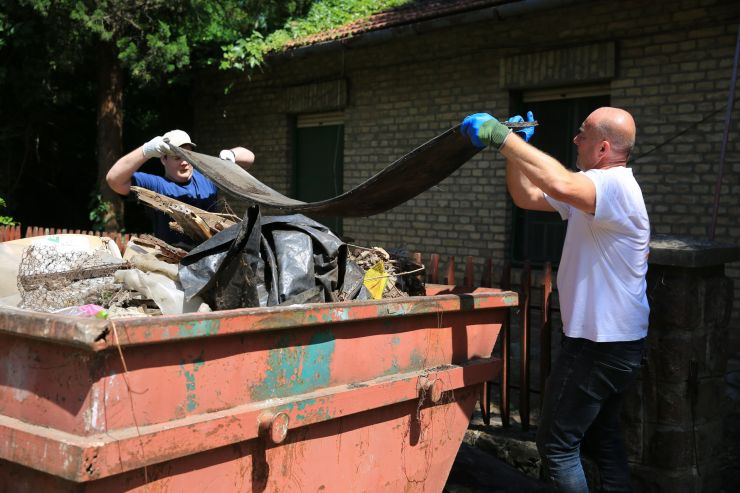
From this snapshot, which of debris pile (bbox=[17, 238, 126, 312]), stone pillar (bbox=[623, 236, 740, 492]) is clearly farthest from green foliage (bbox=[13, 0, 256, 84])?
stone pillar (bbox=[623, 236, 740, 492])

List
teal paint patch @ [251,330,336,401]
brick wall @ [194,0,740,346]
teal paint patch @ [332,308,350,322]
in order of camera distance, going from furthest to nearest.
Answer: brick wall @ [194,0,740,346], teal paint patch @ [332,308,350,322], teal paint patch @ [251,330,336,401]

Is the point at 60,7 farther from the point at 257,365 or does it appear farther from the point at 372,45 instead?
the point at 257,365

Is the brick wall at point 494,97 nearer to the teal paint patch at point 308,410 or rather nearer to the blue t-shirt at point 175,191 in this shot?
the blue t-shirt at point 175,191

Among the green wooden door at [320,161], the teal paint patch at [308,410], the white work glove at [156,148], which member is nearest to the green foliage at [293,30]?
the green wooden door at [320,161]

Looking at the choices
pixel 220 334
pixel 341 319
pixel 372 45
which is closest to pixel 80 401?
pixel 220 334

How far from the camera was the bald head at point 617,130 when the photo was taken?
288 centimetres

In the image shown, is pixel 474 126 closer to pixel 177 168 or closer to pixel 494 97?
pixel 177 168

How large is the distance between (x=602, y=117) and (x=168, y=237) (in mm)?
2404

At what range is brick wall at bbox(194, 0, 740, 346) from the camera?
6.57m

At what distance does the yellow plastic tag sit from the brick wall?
14.3ft

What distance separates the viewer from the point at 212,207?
14.5 feet

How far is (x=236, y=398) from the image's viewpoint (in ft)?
7.64

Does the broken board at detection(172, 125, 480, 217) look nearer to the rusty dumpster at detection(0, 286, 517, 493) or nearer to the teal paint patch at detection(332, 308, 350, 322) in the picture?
the rusty dumpster at detection(0, 286, 517, 493)

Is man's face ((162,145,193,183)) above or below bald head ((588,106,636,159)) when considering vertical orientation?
below
